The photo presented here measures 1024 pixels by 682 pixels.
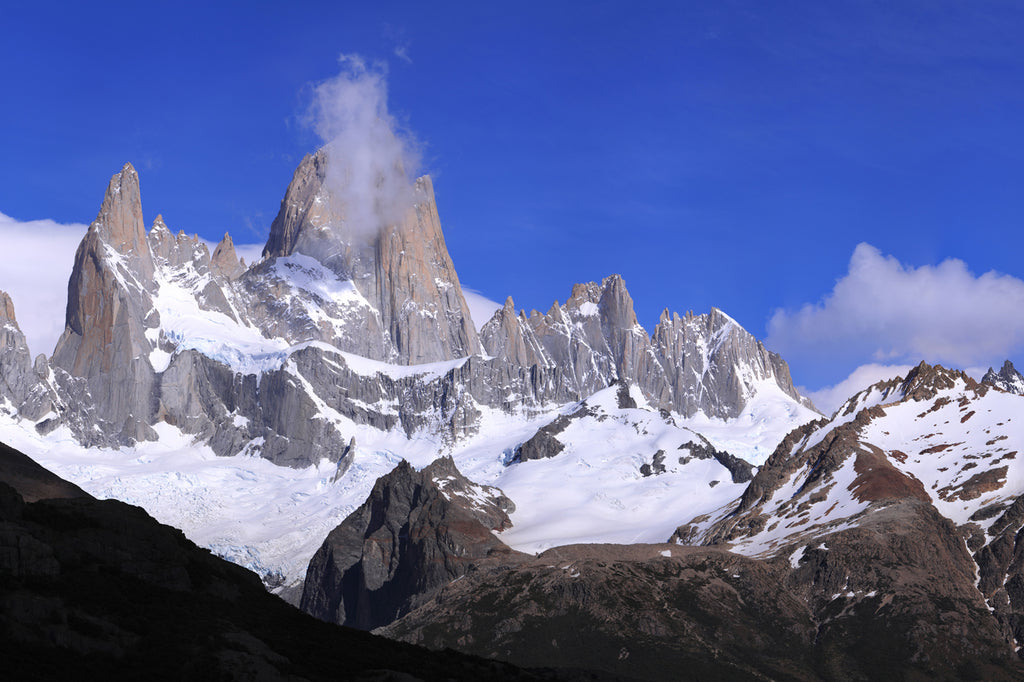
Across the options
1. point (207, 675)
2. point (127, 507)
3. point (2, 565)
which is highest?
point (127, 507)

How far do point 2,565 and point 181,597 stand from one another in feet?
63.0

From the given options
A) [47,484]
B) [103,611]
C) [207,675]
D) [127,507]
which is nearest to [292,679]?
[207,675]

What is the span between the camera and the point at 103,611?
121125 mm

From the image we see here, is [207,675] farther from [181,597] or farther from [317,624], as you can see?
[317,624]

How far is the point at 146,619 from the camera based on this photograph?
124m

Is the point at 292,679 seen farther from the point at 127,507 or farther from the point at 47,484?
the point at 47,484

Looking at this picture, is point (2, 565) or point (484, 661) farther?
point (484, 661)

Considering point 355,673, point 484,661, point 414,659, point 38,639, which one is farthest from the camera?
point 484,661

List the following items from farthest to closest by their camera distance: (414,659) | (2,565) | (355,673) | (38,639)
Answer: (414,659) < (355,673) < (2,565) < (38,639)

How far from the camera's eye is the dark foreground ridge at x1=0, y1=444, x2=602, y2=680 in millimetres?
112500

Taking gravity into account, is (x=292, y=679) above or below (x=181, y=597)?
below

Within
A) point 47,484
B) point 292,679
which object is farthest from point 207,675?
point 47,484

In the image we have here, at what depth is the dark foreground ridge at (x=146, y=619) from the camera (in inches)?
4429

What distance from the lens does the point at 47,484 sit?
18362 cm
